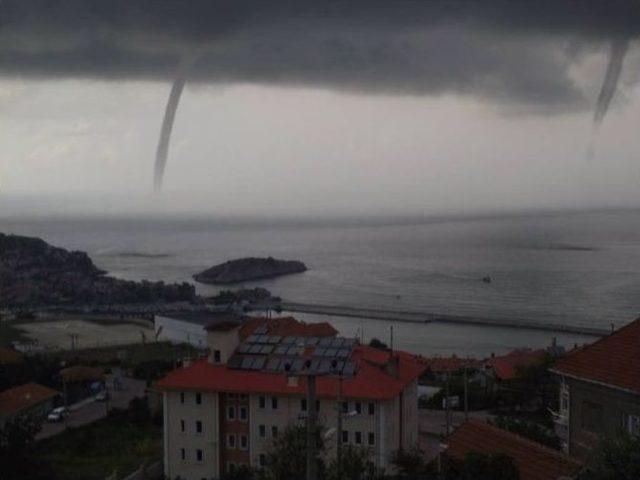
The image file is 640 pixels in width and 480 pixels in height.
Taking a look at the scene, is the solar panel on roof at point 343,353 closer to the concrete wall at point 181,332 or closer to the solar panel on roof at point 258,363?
the solar panel on roof at point 258,363

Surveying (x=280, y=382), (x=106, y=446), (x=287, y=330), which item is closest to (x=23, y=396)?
(x=106, y=446)

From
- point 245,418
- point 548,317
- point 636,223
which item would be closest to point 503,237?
point 636,223

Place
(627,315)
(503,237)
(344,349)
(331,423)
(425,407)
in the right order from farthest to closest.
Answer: (503,237) < (627,315) < (425,407) < (331,423) < (344,349)

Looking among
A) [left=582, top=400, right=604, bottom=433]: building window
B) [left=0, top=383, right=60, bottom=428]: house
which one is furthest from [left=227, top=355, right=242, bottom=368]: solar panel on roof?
[left=582, top=400, right=604, bottom=433]: building window

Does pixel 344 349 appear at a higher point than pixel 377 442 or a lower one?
higher

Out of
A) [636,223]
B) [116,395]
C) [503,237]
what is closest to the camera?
[116,395]

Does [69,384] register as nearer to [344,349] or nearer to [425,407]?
[425,407]
